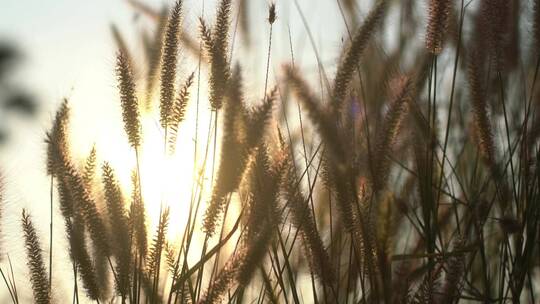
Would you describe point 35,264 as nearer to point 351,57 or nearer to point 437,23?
point 351,57

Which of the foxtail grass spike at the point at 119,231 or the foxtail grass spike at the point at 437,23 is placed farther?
the foxtail grass spike at the point at 437,23

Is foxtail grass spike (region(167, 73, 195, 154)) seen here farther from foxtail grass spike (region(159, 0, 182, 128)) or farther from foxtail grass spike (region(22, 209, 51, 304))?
foxtail grass spike (region(22, 209, 51, 304))

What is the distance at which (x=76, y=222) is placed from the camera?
72.1 inches

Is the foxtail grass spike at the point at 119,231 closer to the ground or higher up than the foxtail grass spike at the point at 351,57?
closer to the ground

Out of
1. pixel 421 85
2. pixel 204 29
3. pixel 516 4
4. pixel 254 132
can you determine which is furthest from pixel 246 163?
pixel 516 4

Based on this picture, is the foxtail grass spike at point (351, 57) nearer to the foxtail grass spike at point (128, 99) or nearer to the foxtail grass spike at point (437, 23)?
the foxtail grass spike at point (437, 23)

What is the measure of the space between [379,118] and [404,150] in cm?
11

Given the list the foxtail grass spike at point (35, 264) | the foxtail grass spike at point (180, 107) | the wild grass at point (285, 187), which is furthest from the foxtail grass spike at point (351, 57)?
the foxtail grass spike at point (35, 264)

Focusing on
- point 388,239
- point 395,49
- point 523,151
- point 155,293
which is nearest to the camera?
point 388,239

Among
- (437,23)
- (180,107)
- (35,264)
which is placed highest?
(437,23)

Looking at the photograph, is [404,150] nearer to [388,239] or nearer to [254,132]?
[254,132]

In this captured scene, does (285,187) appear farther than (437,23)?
No

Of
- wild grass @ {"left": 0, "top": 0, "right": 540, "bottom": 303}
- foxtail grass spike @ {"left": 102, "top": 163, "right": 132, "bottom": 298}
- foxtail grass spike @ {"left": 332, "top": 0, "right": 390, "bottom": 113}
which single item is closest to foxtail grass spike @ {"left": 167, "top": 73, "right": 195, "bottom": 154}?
wild grass @ {"left": 0, "top": 0, "right": 540, "bottom": 303}

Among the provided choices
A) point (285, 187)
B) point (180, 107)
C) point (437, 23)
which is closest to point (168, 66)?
point (180, 107)
